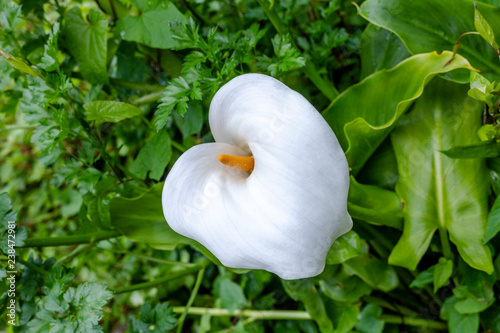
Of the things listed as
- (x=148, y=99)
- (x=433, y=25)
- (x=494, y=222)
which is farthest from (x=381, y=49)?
(x=148, y=99)

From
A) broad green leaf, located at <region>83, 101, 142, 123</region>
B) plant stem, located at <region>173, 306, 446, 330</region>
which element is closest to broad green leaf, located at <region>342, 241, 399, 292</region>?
plant stem, located at <region>173, 306, 446, 330</region>

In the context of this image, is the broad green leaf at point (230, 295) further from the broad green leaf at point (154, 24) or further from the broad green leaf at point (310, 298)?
the broad green leaf at point (154, 24)

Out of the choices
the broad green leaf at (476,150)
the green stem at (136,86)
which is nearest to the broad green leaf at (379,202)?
the broad green leaf at (476,150)

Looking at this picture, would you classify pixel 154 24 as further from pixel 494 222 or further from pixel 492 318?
pixel 492 318

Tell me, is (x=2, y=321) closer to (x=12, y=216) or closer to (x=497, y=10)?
(x=12, y=216)

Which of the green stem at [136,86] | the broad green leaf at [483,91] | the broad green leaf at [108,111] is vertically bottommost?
the green stem at [136,86]

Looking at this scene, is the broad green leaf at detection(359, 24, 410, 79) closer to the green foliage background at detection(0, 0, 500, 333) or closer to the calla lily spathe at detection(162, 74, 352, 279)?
the green foliage background at detection(0, 0, 500, 333)
